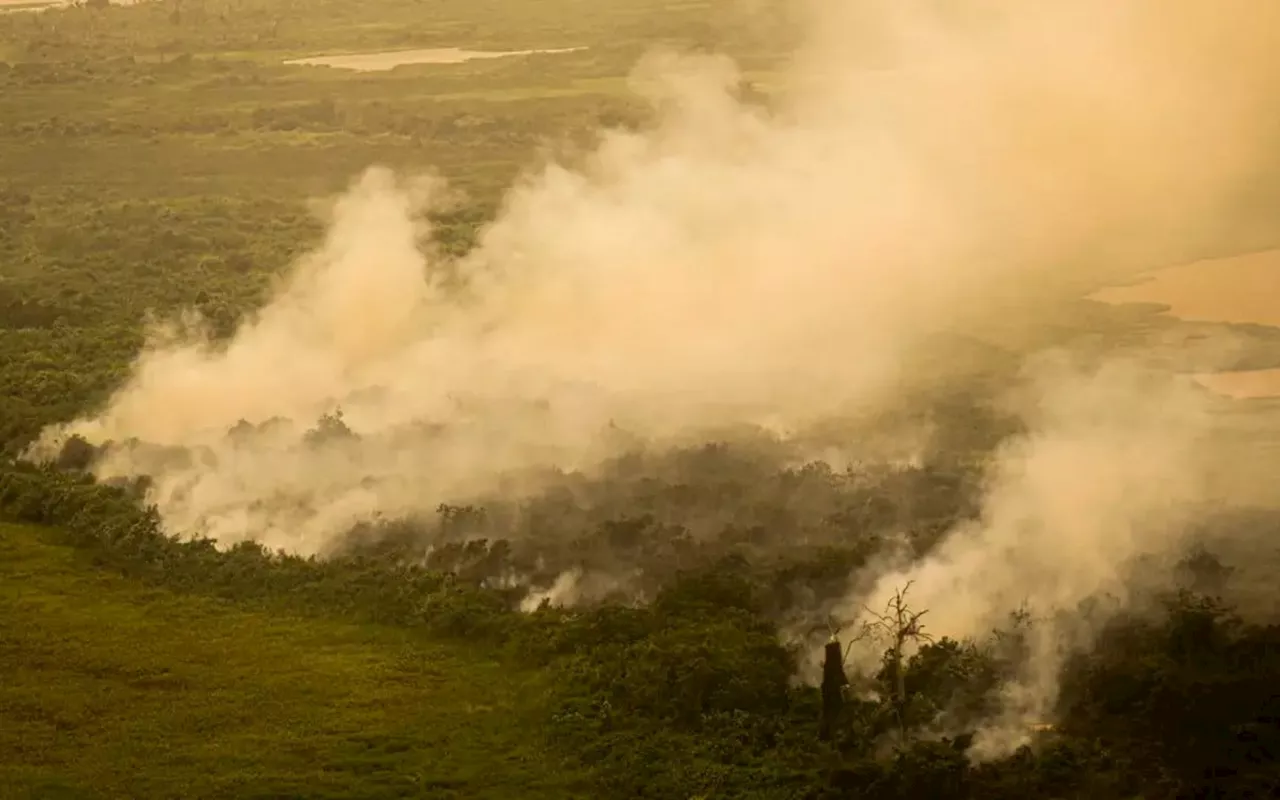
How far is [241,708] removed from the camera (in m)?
39.6

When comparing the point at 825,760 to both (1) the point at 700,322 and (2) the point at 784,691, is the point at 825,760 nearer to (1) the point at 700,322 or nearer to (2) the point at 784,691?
(2) the point at 784,691

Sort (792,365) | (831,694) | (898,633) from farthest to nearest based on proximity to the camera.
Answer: (792,365) → (898,633) → (831,694)

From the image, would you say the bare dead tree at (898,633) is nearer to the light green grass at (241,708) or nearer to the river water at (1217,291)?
the light green grass at (241,708)

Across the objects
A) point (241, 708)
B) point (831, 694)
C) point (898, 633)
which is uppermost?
point (898, 633)

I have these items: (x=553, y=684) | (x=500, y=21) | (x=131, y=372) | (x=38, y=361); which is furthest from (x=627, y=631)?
(x=500, y=21)

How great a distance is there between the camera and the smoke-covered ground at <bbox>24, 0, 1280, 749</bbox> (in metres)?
43.2

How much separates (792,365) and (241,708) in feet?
74.6

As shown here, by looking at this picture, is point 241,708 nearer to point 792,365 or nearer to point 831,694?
point 831,694

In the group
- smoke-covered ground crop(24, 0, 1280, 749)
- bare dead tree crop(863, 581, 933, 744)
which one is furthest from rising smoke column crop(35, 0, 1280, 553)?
bare dead tree crop(863, 581, 933, 744)

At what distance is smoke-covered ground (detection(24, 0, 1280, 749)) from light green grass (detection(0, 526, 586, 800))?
12.7 ft

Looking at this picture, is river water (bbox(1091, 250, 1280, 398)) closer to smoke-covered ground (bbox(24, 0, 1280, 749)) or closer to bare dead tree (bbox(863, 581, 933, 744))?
smoke-covered ground (bbox(24, 0, 1280, 749))

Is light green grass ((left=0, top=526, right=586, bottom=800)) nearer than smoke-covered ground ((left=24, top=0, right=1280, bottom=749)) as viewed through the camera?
Yes

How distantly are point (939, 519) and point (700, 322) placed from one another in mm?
18546

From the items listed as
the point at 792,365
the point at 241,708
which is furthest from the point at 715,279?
the point at 241,708
